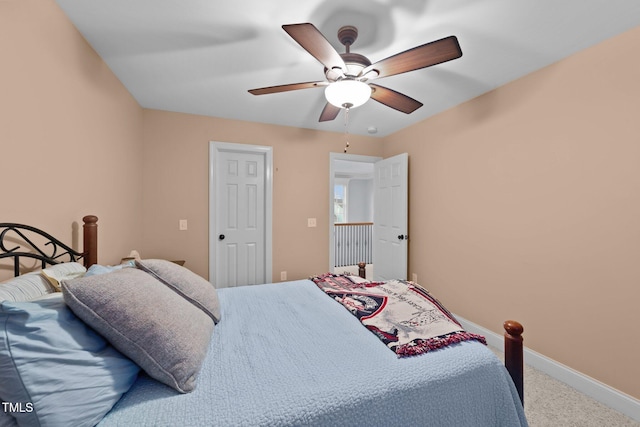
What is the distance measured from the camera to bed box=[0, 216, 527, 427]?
738mm

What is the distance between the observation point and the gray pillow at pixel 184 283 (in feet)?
4.23

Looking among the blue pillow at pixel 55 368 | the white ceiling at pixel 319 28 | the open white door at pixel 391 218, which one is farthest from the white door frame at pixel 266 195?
the blue pillow at pixel 55 368

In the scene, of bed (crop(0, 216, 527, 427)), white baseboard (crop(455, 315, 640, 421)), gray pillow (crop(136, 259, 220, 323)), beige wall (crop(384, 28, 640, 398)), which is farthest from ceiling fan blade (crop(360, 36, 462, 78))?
white baseboard (crop(455, 315, 640, 421))

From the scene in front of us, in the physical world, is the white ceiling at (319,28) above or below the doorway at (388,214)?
above

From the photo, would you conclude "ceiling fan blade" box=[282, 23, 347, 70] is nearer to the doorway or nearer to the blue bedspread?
the blue bedspread

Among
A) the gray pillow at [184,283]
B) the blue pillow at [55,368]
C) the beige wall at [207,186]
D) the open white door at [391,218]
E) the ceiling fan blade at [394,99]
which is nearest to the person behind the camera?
the blue pillow at [55,368]

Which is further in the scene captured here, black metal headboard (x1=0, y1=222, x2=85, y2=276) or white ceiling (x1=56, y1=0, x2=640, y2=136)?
white ceiling (x1=56, y1=0, x2=640, y2=136)

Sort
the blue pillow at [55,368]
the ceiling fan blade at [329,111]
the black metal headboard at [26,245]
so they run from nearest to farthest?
the blue pillow at [55,368], the black metal headboard at [26,245], the ceiling fan blade at [329,111]

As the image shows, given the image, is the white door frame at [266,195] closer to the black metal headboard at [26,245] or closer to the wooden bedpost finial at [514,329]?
the black metal headboard at [26,245]

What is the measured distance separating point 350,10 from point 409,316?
5.99 feet

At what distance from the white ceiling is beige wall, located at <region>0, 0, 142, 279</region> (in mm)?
221

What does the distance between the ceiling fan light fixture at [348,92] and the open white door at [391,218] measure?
1.96m

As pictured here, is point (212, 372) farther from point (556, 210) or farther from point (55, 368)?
point (556, 210)

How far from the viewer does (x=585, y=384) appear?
1888 mm
